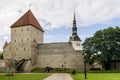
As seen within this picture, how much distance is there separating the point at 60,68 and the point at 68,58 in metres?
3.28

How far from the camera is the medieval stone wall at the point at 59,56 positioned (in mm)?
57969

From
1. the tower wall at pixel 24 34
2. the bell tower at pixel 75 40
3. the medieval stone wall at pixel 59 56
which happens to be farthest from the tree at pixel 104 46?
the tower wall at pixel 24 34

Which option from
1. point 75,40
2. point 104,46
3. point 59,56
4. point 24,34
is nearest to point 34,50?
point 24,34

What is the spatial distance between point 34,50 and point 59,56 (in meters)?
6.88

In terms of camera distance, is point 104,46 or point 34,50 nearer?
point 104,46

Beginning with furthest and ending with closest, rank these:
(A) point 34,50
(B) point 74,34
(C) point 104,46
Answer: (B) point 74,34 → (A) point 34,50 → (C) point 104,46

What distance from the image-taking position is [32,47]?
196ft

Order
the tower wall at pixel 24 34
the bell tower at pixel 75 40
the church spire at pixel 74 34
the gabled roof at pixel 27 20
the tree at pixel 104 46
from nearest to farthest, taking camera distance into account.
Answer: the tree at pixel 104 46 → the tower wall at pixel 24 34 → the gabled roof at pixel 27 20 → the bell tower at pixel 75 40 → the church spire at pixel 74 34

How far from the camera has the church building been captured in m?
58.0

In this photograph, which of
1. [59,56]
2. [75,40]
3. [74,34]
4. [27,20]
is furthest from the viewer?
[74,34]

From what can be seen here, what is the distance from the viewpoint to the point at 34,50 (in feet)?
198

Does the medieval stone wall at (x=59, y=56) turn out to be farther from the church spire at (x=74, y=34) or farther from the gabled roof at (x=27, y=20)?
the gabled roof at (x=27, y=20)

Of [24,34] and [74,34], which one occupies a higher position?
[74,34]

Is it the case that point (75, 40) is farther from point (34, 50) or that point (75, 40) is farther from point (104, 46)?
point (104, 46)
